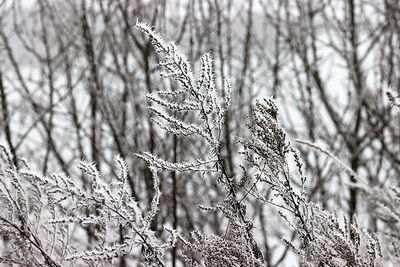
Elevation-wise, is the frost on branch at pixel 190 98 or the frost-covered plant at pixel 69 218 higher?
the frost on branch at pixel 190 98

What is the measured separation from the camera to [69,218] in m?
1.38

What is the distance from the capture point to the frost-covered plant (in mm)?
1396

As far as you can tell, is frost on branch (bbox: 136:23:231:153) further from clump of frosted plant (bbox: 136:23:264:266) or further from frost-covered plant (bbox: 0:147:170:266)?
frost-covered plant (bbox: 0:147:170:266)

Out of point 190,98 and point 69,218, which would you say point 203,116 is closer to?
point 190,98

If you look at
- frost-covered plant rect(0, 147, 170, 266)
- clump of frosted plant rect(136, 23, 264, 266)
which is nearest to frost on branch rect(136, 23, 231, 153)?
clump of frosted plant rect(136, 23, 264, 266)

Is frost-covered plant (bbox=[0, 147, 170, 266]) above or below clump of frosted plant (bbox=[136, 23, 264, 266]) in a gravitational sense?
below

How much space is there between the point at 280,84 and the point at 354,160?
1.31 m

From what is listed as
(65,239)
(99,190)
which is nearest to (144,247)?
(99,190)

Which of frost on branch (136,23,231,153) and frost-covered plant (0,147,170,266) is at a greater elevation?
frost on branch (136,23,231,153)

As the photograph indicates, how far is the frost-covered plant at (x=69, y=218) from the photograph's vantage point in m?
1.40

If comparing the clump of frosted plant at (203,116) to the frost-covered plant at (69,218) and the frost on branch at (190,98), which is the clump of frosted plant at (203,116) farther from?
the frost-covered plant at (69,218)

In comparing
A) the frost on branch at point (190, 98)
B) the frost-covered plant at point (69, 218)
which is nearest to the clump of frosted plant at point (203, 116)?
the frost on branch at point (190, 98)

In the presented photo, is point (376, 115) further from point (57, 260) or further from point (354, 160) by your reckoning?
point (57, 260)

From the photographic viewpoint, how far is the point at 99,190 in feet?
4.61
